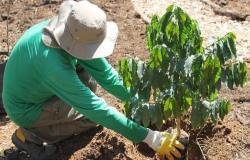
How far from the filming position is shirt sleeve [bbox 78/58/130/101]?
3697 mm

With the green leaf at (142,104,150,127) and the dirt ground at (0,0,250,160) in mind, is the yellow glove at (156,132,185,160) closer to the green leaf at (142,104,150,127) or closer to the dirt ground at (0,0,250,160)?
the dirt ground at (0,0,250,160)

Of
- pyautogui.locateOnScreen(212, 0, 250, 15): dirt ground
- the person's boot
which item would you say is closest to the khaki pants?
the person's boot

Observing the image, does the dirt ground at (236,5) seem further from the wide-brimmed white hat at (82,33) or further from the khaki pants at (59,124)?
the wide-brimmed white hat at (82,33)

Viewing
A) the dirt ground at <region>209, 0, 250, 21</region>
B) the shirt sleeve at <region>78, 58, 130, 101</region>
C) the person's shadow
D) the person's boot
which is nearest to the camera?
the shirt sleeve at <region>78, 58, 130, 101</region>

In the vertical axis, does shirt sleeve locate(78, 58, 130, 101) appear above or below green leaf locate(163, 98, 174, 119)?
below

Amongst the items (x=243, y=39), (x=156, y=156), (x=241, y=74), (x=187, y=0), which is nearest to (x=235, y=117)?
(x=156, y=156)

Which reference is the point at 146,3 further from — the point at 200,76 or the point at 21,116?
the point at 200,76

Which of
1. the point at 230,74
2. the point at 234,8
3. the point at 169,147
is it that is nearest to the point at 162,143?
the point at 169,147

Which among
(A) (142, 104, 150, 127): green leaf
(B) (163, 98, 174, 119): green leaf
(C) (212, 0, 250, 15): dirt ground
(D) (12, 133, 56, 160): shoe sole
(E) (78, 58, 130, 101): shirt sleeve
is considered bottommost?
(D) (12, 133, 56, 160): shoe sole

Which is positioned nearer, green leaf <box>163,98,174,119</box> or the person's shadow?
green leaf <box>163,98,174,119</box>

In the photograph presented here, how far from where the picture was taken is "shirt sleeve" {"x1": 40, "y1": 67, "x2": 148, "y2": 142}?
3.28m

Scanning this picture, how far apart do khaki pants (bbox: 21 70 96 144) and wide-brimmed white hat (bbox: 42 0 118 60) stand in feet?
2.18

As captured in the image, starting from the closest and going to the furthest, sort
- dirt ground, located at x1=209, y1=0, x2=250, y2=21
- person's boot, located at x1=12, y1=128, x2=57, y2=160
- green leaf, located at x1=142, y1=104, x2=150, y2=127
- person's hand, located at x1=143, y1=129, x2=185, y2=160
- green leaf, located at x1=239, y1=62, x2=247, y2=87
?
green leaf, located at x1=239, y1=62, x2=247, y2=87 → green leaf, located at x1=142, y1=104, x2=150, y2=127 → person's hand, located at x1=143, y1=129, x2=185, y2=160 → person's boot, located at x1=12, y1=128, x2=57, y2=160 → dirt ground, located at x1=209, y1=0, x2=250, y2=21

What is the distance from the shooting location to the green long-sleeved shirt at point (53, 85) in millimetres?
3297
